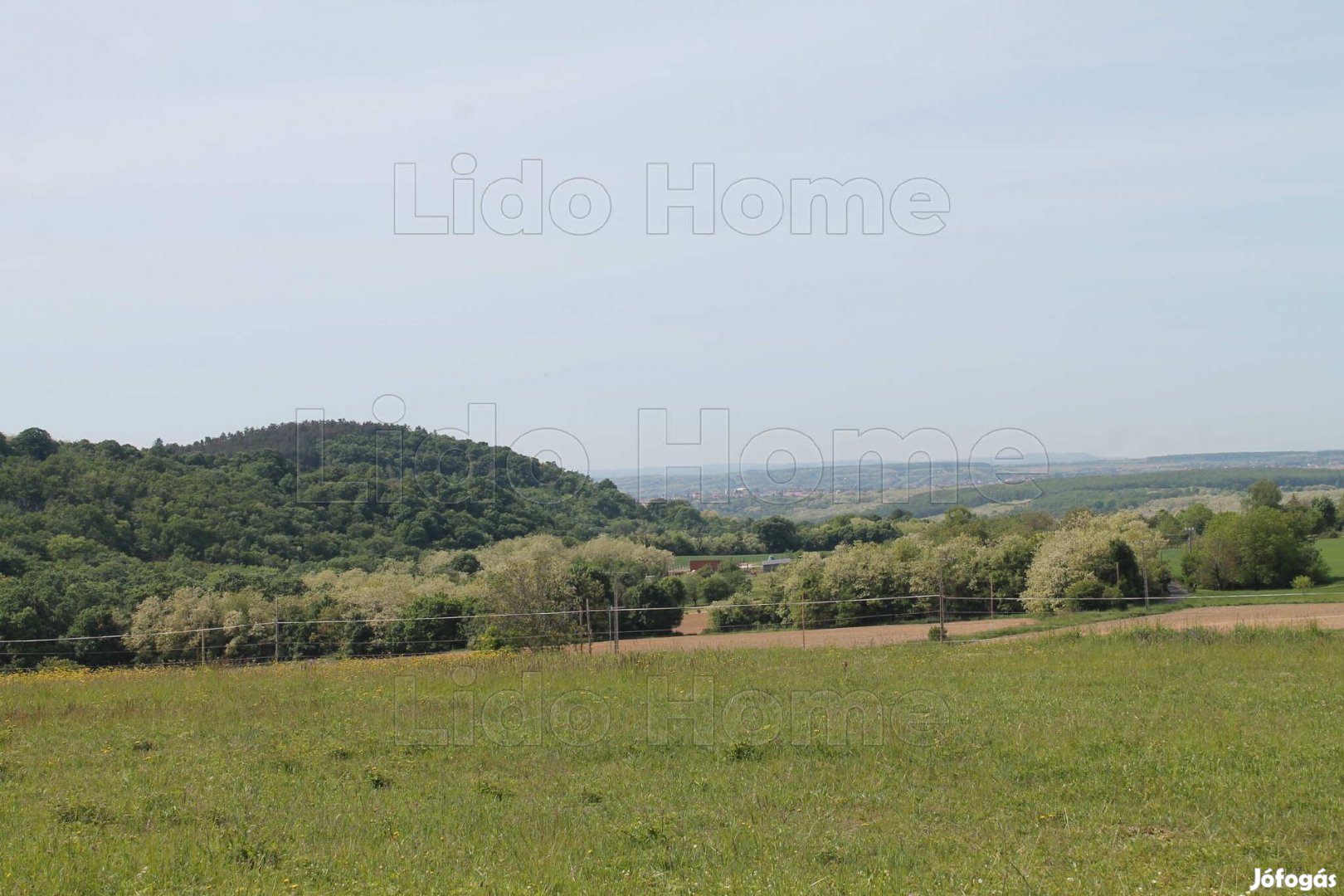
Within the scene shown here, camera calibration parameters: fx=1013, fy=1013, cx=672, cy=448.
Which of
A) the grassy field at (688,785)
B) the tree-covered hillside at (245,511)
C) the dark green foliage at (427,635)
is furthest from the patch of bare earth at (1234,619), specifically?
the tree-covered hillside at (245,511)

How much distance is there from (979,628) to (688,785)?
58.7ft

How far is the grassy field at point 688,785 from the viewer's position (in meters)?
6.35

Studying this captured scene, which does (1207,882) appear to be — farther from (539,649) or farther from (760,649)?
(539,649)

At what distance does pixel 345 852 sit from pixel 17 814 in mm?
2703

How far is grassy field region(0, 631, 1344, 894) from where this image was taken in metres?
6.35

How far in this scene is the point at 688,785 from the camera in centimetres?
855

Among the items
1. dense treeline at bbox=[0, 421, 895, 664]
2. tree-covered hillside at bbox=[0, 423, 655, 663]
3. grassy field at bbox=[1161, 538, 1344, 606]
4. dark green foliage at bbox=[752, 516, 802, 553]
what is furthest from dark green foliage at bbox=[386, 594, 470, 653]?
dark green foliage at bbox=[752, 516, 802, 553]

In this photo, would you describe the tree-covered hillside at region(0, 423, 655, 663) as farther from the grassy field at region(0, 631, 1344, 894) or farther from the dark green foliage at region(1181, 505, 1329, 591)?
the dark green foliage at region(1181, 505, 1329, 591)

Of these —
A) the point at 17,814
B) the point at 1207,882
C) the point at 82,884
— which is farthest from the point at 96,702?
the point at 1207,882

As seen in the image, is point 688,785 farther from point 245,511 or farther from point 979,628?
point 245,511

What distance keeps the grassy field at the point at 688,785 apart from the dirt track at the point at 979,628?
5899mm

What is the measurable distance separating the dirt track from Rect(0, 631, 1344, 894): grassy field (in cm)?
590

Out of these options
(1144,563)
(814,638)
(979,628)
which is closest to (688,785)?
(814,638)

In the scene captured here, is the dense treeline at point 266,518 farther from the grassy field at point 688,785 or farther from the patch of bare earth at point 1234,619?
the patch of bare earth at point 1234,619
